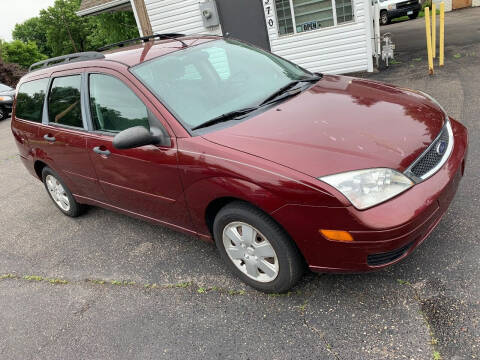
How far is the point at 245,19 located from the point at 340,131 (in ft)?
28.1

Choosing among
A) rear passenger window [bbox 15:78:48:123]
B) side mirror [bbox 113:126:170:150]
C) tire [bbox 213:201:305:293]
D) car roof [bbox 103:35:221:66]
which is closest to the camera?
tire [bbox 213:201:305:293]

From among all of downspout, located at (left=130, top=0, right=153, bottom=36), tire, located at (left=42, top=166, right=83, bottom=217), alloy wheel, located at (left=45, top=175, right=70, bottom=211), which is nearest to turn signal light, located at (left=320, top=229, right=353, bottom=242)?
tire, located at (left=42, top=166, right=83, bottom=217)

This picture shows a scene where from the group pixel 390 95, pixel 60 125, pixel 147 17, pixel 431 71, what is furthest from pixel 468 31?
pixel 60 125

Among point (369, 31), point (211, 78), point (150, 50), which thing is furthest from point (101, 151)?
point (369, 31)

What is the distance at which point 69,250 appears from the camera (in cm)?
422

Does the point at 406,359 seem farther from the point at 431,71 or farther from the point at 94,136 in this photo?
the point at 431,71

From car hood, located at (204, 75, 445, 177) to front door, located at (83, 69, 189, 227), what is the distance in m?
0.51

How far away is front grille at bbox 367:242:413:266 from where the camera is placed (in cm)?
241

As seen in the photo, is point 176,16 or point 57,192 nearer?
point 57,192

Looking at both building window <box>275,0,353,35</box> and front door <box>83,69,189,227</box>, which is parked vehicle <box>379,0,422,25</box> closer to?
building window <box>275,0,353,35</box>

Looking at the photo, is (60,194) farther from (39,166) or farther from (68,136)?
(68,136)

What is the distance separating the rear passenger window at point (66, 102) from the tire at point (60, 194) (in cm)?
74

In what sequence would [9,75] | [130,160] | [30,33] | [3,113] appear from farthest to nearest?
[30,33]
[9,75]
[3,113]
[130,160]

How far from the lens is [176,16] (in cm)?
1110
